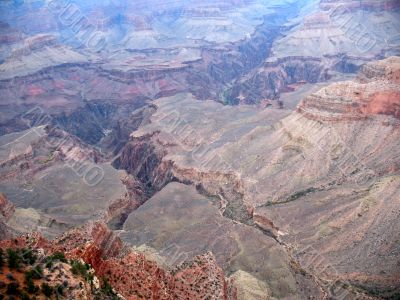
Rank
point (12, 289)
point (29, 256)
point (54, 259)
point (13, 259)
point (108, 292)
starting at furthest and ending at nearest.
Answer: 1. point (108, 292)
2. point (54, 259)
3. point (29, 256)
4. point (13, 259)
5. point (12, 289)

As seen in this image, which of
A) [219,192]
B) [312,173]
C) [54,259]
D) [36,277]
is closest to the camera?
[36,277]

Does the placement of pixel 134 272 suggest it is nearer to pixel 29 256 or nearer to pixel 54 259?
pixel 54 259

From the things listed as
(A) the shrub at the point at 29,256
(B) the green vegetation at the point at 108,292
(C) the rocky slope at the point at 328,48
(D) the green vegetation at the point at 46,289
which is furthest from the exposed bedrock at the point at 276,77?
(D) the green vegetation at the point at 46,289

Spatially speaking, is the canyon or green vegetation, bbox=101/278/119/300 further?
the canyon

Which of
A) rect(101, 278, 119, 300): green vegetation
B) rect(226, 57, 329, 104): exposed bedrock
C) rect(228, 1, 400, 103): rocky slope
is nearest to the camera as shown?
rect(101, 278, 119, 300): green vegetation

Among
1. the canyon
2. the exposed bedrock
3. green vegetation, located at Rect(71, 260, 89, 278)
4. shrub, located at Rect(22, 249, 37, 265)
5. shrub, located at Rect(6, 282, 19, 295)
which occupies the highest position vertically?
shrub, located at Rect(6, 282, 19, 295)

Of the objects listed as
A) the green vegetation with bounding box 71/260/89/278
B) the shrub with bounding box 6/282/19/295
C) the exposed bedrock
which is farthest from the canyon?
the exposed bedrock

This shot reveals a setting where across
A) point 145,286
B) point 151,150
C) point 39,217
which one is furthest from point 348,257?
point 151,150

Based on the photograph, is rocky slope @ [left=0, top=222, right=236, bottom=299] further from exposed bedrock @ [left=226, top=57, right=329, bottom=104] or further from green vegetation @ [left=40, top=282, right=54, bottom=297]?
exposed bedrock @ [left=226, top=57, right=329, bottom=104]

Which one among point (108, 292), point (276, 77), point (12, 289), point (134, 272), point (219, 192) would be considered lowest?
point (276, 77)

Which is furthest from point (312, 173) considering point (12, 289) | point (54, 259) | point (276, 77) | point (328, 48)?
point (328, 48)

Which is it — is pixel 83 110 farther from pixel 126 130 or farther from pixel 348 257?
pixel 348 257
